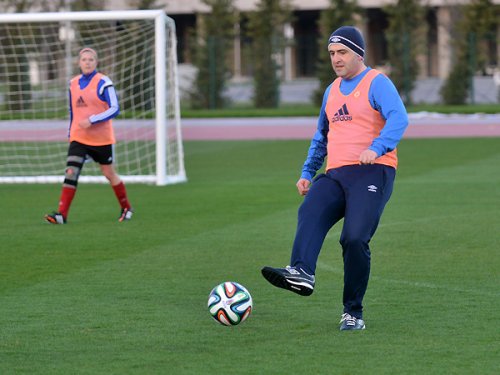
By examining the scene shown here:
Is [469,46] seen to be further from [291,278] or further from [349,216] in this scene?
[291,278]

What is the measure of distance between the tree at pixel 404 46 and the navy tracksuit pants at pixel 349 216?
3310cm

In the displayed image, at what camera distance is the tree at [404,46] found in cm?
4131

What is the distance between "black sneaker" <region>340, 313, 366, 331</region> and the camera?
7.80m

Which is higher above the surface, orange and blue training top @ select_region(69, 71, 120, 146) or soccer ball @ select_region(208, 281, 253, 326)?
orange and blue training top @ select_region(69, 71, 120, 146)

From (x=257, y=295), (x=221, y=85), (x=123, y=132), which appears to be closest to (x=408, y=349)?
(x=257, y=295)

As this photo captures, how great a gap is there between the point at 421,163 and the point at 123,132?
8.42 metres

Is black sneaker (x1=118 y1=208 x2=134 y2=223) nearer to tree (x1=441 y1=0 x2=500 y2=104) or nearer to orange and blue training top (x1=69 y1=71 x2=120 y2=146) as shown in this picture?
orange and blue training top (x1=69 y1=71 x2=120 y2=146)

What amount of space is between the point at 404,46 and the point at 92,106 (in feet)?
93.1

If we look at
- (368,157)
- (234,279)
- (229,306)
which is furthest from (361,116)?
(234,279)

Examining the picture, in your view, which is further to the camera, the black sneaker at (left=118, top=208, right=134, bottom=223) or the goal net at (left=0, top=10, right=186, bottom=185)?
the goal net at (left=0, top=10, right=186, bottom=185)

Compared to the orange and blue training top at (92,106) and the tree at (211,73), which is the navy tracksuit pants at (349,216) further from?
the tree at (211,73)

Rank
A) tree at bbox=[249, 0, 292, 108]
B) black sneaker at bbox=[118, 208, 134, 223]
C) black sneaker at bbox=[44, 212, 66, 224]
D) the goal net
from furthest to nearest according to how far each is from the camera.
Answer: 1. tree at bbox=[249, 0, 292, 108]
2. the goal net
3. black sneaker at bbox=[118, 208, 134, 223]
4. black sneaker at bbox=[44, 212, 66, 224]

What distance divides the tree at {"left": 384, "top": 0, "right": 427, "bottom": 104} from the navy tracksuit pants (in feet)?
109

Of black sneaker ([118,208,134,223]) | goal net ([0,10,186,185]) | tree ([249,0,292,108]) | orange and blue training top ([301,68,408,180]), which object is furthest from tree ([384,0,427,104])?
Result: orange and blue training top ([301,68,408,180])
